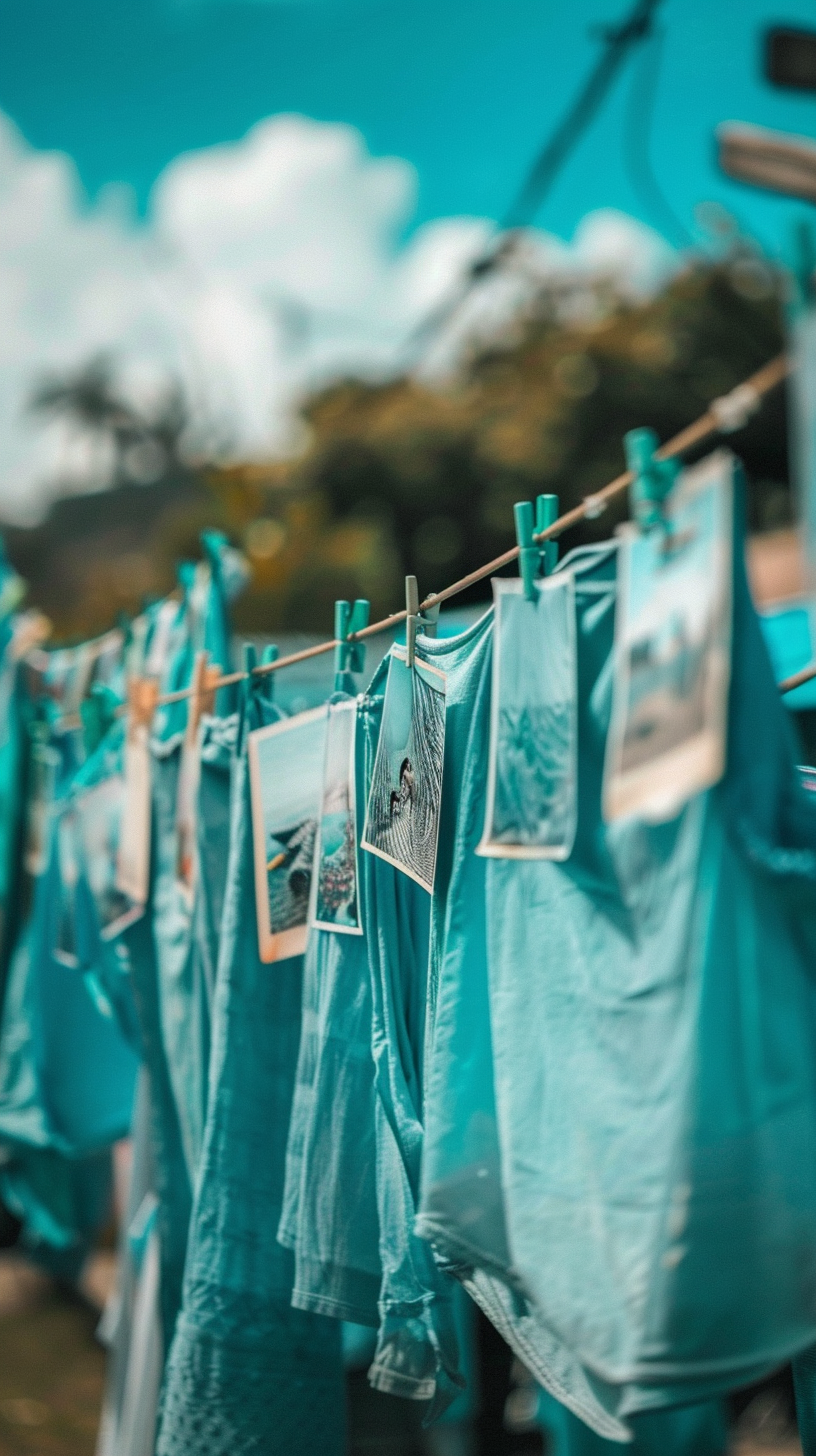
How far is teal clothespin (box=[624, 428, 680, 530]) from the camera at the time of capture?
1.07m

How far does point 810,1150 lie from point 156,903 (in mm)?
1438

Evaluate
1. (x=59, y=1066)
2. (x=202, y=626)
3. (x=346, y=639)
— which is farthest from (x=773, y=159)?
(x=59, y=1066)

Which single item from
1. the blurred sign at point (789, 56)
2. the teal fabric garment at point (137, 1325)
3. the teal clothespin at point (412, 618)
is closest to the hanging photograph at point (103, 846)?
the teal fabric garment at point (137, 1325)

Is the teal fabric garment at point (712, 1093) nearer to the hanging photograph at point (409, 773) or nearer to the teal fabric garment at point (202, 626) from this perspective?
the hanging photograph at point (409, 773)

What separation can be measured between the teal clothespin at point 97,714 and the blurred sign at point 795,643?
4.47 feet

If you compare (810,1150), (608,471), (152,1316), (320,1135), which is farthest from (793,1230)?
(608,471)

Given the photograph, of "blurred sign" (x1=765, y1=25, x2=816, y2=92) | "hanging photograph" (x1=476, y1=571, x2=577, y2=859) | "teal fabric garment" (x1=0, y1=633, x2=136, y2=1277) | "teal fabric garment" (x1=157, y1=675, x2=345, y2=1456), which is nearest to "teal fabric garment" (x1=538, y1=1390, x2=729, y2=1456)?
"teal fabric garment" (x1=157, y1=675, x2=345, y2=1456)

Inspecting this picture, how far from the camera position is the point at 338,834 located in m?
1.65

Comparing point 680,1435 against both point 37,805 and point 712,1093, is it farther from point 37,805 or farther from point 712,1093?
point 37,805

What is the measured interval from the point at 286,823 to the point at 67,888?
1.09 metres

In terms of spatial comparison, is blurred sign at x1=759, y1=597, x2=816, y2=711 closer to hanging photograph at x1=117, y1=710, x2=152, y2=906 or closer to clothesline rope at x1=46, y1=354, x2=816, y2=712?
clothesline rope at x1=46, y1=354, x2=816, y2=712

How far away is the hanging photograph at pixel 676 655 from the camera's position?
95 cm

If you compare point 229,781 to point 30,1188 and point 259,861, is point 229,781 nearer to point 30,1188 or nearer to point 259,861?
point 259,861

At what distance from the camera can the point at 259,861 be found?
178 centimetres
